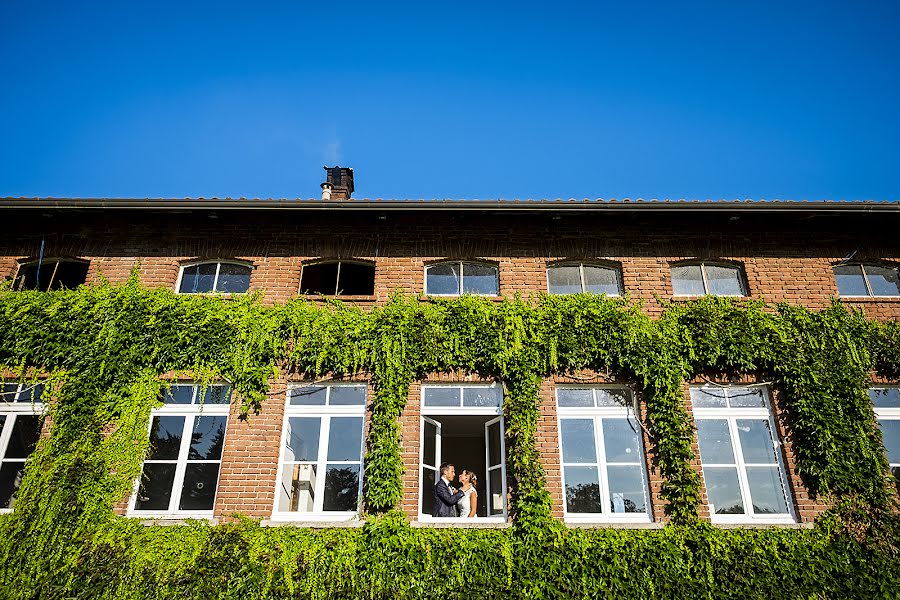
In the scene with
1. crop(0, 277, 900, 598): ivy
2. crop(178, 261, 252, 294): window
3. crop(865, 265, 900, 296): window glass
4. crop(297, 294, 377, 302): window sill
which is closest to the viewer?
crop(0, 277, 900, 598): ivy

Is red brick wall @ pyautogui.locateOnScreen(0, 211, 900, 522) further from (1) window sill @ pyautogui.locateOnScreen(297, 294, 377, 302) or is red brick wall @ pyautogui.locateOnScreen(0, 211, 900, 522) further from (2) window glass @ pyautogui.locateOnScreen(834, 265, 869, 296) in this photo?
(2) window glass @ pyautogui.locateOnScreen(834, 265, 869, 296)

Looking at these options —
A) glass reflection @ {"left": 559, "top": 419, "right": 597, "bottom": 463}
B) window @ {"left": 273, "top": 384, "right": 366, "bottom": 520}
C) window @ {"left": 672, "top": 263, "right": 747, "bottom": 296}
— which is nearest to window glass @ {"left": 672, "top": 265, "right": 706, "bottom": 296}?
window @ {"left": 672, "top": 263, "right": 747, "bottom": 296}

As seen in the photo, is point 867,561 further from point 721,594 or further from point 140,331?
point 140,331

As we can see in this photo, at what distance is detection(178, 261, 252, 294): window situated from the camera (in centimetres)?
998

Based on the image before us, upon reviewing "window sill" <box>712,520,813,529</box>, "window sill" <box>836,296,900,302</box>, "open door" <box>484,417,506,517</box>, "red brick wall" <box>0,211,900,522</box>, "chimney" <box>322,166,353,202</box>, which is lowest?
"window sill" <box>712,520,813,529</box>

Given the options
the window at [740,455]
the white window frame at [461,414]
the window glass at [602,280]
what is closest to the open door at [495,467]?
the white window frame at [461,414]

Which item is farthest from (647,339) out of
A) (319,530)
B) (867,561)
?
(319,530)

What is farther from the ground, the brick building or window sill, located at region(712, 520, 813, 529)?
the brick building

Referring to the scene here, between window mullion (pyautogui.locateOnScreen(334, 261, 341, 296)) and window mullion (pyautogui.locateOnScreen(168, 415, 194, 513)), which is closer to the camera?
window mullion (pyautogui.locateOnScreen(168, 415, 194, 513))

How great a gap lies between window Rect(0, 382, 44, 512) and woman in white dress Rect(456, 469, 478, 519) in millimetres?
6425

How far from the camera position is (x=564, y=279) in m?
10.1

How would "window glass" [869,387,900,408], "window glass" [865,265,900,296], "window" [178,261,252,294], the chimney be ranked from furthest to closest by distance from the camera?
the chimney → "window glass" [865,265,900,296] → "window" [178,261,252,294] → "window glass" [869,387,900,408]

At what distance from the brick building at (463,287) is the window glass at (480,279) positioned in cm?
4

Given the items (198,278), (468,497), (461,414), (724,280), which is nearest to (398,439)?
(461,414)
